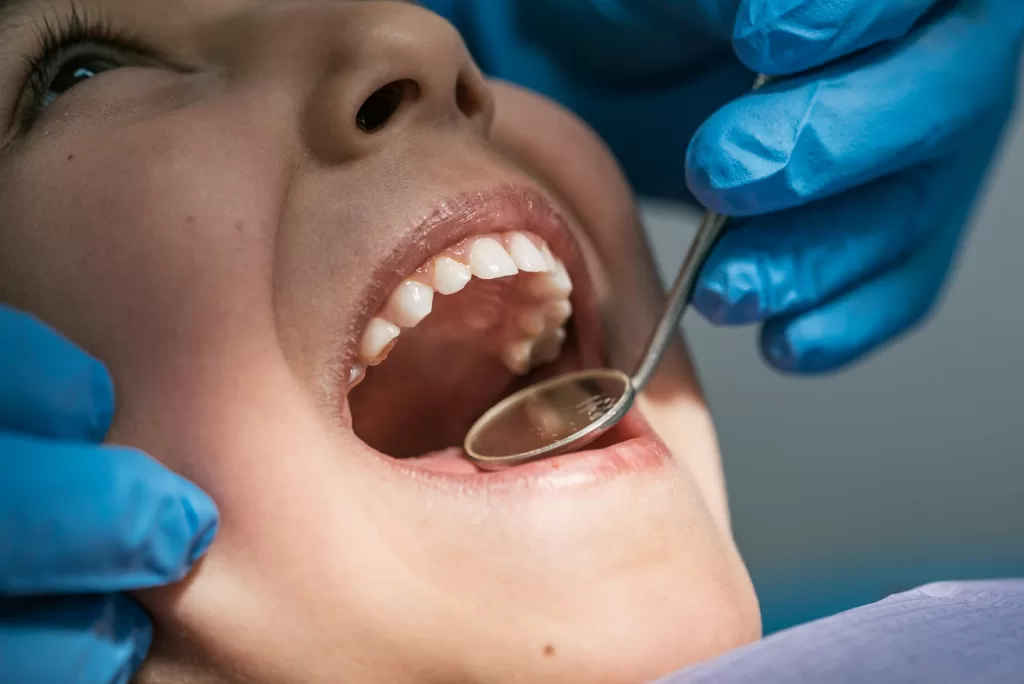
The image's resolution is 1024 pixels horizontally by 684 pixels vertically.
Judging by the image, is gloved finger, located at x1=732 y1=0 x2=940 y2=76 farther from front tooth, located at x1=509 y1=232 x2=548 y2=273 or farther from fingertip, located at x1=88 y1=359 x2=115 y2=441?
fingertip, located at x1=88 y1=359 x2=115 y2=441

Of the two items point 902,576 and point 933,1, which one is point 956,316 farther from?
point 933,1

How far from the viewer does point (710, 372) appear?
183 cm

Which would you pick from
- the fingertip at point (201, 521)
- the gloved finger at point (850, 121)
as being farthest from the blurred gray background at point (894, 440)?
the fingertip at point (201, 521)

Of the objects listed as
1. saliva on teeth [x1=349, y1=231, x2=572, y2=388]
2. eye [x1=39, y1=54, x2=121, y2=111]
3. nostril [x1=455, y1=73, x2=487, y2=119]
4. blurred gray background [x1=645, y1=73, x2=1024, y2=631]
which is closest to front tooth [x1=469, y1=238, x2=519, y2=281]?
saliva on teeth [x1=349, y1=231, x2=572, y2=388]

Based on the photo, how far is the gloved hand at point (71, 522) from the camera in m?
0.59

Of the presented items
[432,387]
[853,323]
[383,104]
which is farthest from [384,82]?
[853,323]

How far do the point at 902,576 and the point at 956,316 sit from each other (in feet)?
1.58

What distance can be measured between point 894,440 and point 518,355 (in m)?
1.11

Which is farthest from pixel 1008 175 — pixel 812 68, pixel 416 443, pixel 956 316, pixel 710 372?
pixel 416 443

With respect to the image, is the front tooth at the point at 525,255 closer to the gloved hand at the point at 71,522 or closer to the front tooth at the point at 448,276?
the front tooth at the point at 448,276

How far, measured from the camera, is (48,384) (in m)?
0.61

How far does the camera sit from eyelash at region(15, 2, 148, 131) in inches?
28.8

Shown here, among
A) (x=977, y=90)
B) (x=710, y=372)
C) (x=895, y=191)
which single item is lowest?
(x=710, y=372)

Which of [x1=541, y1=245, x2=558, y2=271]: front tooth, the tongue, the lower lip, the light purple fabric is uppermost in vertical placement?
[x1=541, y1=245, x2=558, y2=271]: front tooth
